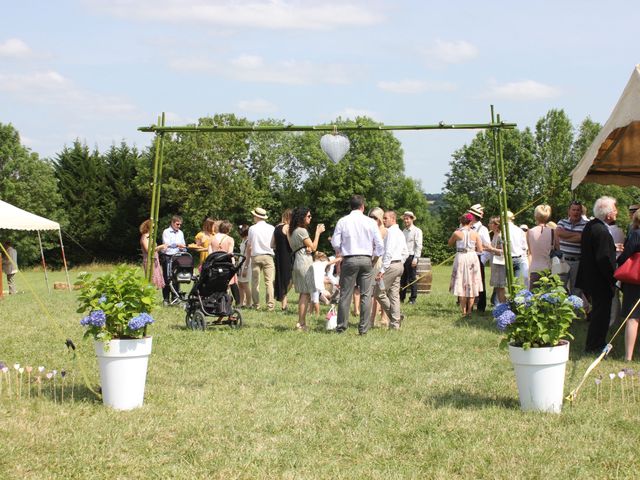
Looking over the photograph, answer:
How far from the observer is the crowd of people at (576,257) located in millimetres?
8711

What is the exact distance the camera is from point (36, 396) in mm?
6742

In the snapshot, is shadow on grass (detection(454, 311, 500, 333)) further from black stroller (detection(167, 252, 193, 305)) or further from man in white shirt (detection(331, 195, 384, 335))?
black stroller (detection(167, 252, 193, 305))

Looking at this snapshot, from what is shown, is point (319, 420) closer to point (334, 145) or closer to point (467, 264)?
point (334, 145)

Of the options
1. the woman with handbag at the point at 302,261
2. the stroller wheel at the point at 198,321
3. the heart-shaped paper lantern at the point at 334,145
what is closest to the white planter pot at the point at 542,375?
the woman with handbag at the point at 302,261

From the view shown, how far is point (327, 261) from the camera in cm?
1223

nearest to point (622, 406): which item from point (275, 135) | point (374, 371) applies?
point (374, 371)

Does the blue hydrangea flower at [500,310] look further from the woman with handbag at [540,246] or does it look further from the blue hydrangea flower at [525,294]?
the woman with handbag at [540,246]

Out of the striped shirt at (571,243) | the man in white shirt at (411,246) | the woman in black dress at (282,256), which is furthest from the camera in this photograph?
the man in white shirt at (411,246)

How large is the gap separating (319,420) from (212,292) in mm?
5498

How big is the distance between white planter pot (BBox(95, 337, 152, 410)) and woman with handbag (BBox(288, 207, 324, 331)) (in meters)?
4.72

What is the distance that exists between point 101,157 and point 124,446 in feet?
154

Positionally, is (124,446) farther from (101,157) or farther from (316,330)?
(101,157)

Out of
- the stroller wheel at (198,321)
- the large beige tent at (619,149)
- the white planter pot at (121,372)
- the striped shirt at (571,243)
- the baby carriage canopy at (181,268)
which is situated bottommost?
the stroller wheel at (198,321)

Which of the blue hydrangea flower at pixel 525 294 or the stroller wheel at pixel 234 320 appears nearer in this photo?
the blue hydrangea flower at pixel 525 294
